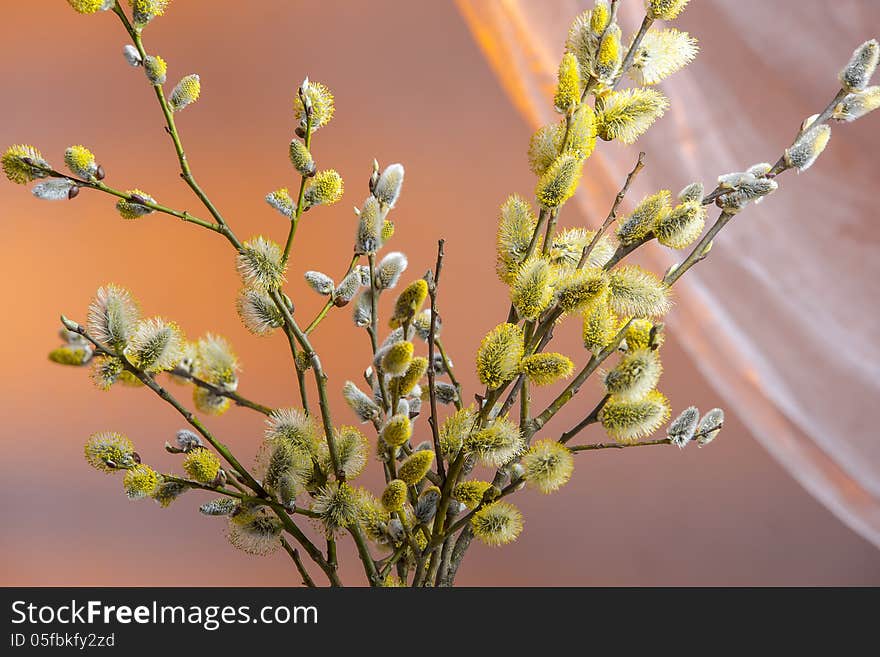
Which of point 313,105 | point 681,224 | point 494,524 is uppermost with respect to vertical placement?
point 313,105

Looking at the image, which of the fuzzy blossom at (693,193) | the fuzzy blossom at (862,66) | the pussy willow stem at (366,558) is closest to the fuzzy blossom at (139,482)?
the pussy willow stem at (366,558)

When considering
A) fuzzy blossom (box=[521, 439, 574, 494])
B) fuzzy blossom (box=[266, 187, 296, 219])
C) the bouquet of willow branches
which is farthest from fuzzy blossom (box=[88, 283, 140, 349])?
fuzzy blossom (box=[521, 439, 574, 494])

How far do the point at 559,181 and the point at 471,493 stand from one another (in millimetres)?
175

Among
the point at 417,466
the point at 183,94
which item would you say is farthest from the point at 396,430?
the point at 183,94

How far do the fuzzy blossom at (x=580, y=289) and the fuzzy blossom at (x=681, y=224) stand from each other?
4 cm

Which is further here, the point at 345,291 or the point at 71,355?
the point at 345,291

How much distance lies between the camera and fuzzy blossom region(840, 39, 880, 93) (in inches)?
18.4

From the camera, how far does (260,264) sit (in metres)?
0.47

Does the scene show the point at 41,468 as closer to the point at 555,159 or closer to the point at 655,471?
the point at 655,471

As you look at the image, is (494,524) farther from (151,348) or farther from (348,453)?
(151,348)

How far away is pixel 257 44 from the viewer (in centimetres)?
142

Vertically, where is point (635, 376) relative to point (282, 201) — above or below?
below

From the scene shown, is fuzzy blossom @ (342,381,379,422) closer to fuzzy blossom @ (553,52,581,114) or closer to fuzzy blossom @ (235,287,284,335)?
fuzzy blossom @ (235,287,284,335)

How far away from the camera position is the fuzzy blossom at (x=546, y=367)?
442 mm
